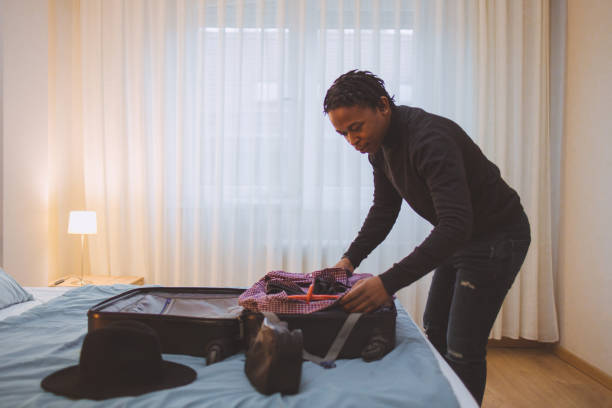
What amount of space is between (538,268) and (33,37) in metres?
3.48

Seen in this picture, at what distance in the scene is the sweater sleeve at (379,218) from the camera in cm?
153

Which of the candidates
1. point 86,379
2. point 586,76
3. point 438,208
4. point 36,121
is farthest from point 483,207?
point 36,121

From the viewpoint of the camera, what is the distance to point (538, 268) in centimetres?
282

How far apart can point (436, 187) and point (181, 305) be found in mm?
880

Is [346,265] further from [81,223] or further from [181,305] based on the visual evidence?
[81,223]

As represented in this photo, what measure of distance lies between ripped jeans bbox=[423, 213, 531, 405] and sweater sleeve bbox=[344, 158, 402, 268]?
13.0 inches

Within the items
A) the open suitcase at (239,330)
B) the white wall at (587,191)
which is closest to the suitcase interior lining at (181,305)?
the open suitcase at (239,330)

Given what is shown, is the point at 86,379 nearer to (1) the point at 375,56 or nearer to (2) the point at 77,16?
(1) the point at 375,56

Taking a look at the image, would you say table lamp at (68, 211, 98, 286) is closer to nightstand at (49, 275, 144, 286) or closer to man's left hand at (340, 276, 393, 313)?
nightstand at (49, 275, 144, 286)

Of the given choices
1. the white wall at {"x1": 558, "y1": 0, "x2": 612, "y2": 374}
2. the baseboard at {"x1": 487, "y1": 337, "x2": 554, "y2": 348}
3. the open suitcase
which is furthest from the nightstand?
the white wall at {"x1": 558, "y1": 0, "x2": 612, "y2": 374}

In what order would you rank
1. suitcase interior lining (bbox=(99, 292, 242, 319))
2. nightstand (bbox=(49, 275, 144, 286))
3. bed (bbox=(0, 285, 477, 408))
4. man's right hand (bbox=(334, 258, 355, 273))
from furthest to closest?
nightstand (bbox=(49, 275, 144, 286))
man's right hand (bbox=(334, 258, 355, 273))
suitcase interior lining (bbox=(99, 292, 242, 319))
bed (bbox=(0, 285, 477, 408))

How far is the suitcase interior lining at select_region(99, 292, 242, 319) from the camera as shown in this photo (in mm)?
1313

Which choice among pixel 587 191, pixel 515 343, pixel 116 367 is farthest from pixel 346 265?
pixel 515 343

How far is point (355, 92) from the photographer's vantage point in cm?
117
